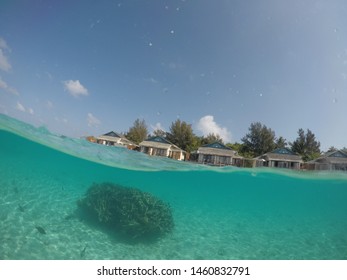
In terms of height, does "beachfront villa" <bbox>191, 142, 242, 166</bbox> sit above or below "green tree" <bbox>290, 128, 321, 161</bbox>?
below

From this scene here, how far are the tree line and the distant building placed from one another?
13.3 m

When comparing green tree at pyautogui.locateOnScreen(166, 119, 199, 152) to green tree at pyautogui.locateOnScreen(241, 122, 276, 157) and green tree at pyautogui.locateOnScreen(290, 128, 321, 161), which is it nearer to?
green tree at pyautogui.locateOnScreen(241, 122, 276, 157)

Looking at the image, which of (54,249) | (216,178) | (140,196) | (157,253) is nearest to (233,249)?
(157,253)

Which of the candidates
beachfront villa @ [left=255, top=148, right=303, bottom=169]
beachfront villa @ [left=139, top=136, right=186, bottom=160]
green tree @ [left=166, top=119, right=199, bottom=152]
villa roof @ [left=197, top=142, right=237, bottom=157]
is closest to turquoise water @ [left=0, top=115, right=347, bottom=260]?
beachfront villa @ [left=255, top=148, right=303, bottom=169]

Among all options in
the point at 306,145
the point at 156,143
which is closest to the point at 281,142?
the point at 306,145

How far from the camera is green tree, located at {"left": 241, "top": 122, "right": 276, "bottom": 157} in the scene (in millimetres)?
41700

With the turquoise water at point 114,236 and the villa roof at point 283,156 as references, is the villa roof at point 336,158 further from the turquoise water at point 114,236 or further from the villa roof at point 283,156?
the villa roof at point 283,156

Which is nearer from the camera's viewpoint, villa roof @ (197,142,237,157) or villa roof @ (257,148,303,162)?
villa roof @ (257,148,303,162)

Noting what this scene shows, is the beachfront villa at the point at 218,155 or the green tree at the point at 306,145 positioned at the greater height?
the green tree at the point at 306,145

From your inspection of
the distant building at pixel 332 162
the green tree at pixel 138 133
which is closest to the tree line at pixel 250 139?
the green tree at pixel 138 133

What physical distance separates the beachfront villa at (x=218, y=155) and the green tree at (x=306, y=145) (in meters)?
15.4

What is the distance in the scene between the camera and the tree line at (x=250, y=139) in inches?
1566

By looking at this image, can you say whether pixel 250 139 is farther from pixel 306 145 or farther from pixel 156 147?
pixel 156 147
